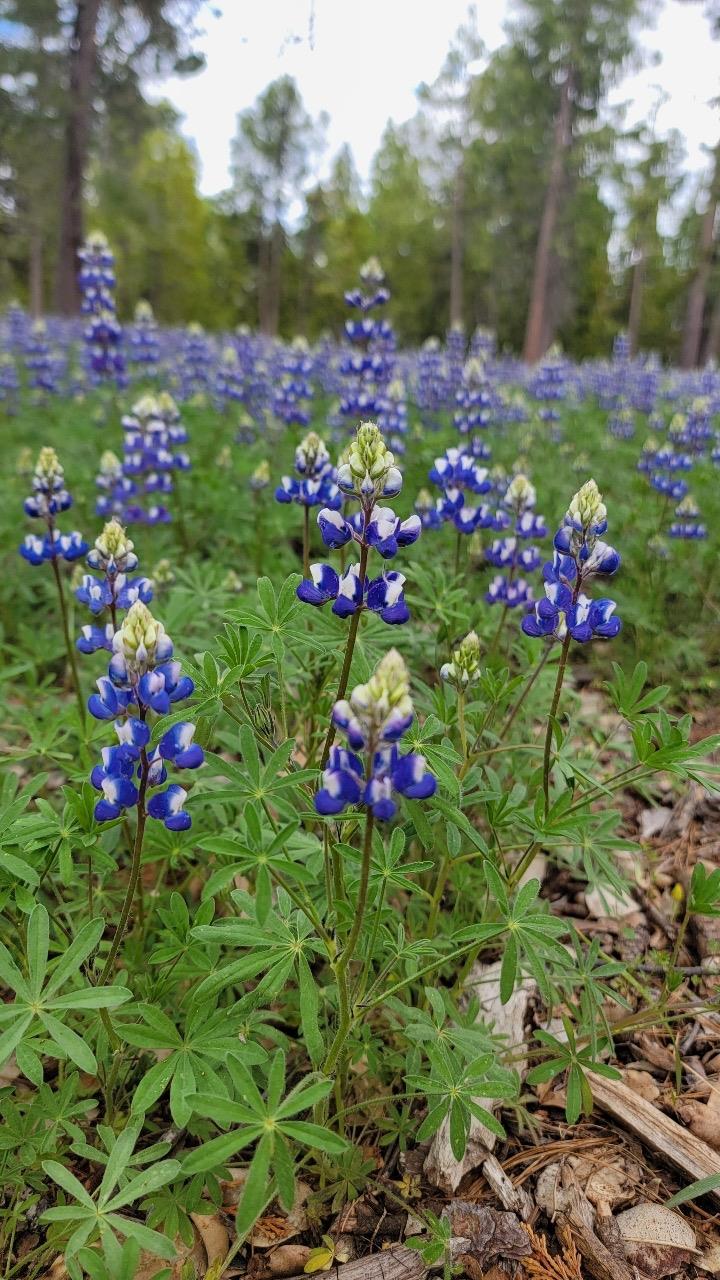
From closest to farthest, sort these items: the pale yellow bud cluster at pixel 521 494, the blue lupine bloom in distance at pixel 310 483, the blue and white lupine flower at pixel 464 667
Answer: the blue and white lupine flower at pixel 464 667, the blue lupine bloom in distance at pixel 310 483, the pale yellow bud cluster at pixel 521 494

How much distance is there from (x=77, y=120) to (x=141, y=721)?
2028cm

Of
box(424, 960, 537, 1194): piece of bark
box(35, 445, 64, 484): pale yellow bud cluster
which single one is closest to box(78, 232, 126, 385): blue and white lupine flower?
box(35, 445, 64, 484): pale yellow bud cluster

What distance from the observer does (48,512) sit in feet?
10.9

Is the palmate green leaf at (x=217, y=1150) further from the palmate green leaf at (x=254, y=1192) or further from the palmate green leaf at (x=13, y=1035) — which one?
the palmate green leaf at (x=13, y=1035)

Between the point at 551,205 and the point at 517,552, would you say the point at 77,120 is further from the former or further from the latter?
the point at 517,552

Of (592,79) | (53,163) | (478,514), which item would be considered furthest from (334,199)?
(478,514)

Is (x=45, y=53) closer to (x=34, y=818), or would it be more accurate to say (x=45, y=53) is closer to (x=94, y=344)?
(x=94, y=344)

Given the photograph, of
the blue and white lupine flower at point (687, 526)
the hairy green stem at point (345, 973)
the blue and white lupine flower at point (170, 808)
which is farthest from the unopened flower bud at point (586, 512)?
the blue and white lupine flower at point (687, 526)

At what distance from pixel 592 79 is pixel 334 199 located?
24760mm

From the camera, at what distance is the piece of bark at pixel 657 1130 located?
2.13 meters

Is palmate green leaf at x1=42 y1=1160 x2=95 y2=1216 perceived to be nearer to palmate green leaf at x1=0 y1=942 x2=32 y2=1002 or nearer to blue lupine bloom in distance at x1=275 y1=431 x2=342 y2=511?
palmate green leaf at x1=0 y1=942 x2=32 y2=1002

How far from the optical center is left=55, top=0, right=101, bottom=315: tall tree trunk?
16.7 m

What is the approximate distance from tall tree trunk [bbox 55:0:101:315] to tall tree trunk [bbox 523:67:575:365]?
13556 millimetres

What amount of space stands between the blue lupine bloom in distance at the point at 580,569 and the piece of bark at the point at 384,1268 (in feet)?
5.45
